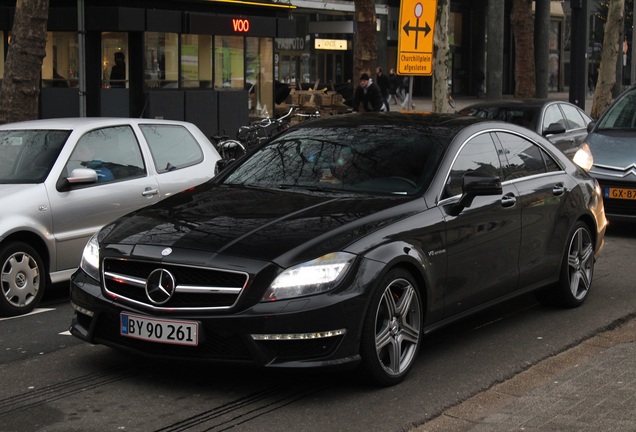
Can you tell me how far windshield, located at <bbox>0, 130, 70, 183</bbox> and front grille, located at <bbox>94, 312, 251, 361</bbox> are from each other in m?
3.19

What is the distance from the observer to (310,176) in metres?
7.07

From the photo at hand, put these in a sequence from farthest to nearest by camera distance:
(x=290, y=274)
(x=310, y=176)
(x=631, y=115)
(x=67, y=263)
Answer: (x=631, y=115) → (x=67, y=263) → (x=310, y=176) → (x=290, y=274)

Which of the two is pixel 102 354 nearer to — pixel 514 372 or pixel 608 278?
pixel 514 372

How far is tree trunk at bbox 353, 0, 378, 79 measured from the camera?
1036 inches

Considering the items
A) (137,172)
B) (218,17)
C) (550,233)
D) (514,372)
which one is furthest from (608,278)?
(218,17)

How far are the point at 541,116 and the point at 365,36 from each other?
10.8 meters

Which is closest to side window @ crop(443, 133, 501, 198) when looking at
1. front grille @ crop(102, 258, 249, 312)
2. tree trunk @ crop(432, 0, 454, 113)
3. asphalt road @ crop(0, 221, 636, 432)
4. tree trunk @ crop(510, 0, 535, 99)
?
asphalt road @ crop(0, 221, 636, 432)

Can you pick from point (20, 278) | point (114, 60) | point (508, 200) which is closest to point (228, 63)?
point (114, 60)

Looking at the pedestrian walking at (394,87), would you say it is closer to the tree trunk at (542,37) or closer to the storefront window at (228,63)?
the tree trunk at (542,37)

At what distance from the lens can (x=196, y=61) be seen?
1028 inches

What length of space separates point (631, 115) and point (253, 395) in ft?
29.9

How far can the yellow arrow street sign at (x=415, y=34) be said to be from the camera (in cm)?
1588

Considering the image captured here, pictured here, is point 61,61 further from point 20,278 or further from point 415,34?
point 20,278

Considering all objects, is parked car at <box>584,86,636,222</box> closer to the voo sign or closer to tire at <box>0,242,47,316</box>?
tire at <box>0,242,47,316</box>
